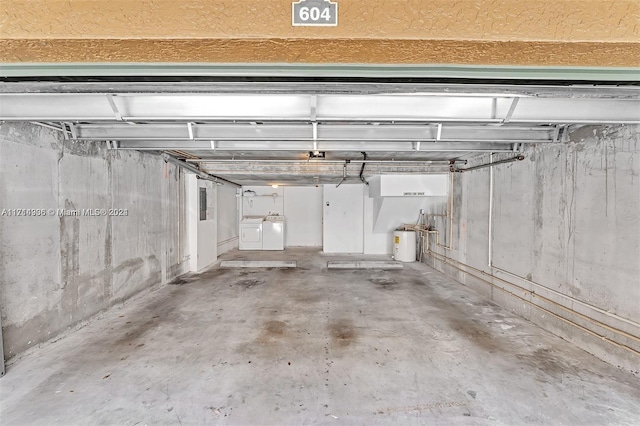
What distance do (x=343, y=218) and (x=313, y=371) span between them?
5133mm

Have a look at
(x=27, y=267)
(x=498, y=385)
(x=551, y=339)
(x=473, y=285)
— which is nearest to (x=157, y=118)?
(x=27, y=267)


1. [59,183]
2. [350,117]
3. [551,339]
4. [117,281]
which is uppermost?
[350,117]

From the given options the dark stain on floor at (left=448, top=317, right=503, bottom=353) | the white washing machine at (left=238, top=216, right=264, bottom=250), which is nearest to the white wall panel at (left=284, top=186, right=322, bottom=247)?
the white washing machine at (left=238, top=216, right=264, bottom=250)

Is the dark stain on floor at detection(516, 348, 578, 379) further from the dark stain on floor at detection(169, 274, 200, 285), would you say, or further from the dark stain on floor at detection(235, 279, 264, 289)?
the dark stain on floor at detection(169, 274, 200, 285)

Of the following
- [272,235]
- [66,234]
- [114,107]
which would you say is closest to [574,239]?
[114,107]

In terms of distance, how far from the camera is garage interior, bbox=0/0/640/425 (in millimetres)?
899

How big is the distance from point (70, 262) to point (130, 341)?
95 centimetres

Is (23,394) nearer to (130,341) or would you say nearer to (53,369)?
(53,369)

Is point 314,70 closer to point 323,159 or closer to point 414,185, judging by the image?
point 323,159

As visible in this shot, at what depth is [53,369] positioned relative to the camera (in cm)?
202

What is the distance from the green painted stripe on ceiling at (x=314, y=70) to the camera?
0.99 m

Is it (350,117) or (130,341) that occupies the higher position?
(350,117)

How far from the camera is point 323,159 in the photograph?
167 inches

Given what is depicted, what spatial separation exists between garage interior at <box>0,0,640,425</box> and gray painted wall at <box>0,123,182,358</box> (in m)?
0.02
